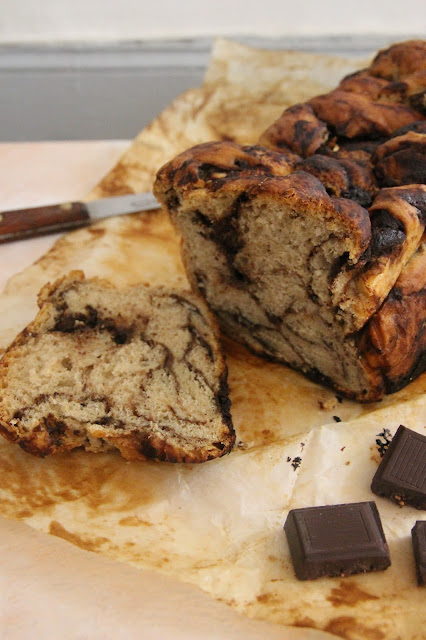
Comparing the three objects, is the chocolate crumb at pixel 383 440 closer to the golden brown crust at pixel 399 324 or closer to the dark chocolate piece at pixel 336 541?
the golden brown crust at pixel 399 324

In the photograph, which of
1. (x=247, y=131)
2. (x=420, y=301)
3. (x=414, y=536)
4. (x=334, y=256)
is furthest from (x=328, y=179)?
(x=247, y=131)

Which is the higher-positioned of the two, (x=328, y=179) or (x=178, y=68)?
(x=328, y=179)

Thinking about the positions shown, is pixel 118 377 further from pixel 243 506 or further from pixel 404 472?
pixel 404 472

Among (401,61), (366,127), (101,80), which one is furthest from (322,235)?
(101,80)

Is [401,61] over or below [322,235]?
over

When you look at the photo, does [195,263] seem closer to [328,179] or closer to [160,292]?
[160,292]

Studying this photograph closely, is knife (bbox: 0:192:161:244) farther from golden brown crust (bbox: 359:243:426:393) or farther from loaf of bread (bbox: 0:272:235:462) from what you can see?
golden brown crust (bbox: 359:243:426:393)
